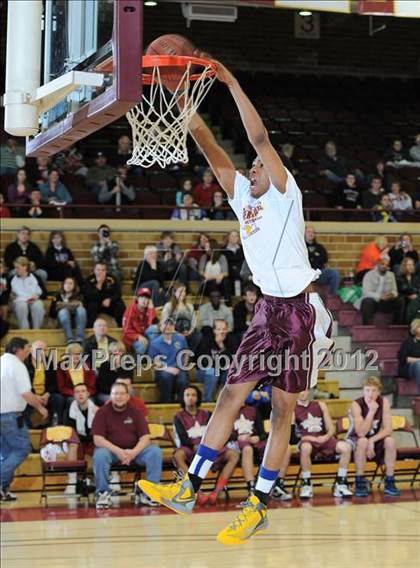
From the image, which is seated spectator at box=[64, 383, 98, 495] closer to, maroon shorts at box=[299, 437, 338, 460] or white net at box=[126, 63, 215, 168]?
maroon shorts at box=[299, 437, 338, 460]

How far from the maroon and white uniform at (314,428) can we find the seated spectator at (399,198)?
5.16 m

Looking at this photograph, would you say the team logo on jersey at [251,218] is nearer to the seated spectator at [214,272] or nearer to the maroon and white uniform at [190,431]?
the maroon and white uniform at [190,431]

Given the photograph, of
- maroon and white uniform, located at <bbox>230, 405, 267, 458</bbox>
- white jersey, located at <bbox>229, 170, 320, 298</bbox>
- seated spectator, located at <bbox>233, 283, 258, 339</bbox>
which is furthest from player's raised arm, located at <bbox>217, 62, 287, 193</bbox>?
seated spectator, located at <bbox>233, 283, 258, 339</bbox>

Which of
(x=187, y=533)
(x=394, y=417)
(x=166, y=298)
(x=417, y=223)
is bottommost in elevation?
(x=187, y=533)

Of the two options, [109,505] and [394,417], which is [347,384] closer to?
[394,417]

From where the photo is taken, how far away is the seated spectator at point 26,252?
563 inches

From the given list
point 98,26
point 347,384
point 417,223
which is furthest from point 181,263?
point 98,26

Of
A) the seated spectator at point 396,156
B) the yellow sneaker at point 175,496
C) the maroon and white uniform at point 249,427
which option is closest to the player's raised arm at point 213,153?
the yellow sneaker at point 175,496

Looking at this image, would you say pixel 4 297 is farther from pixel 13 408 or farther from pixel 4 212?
pixel 13 408

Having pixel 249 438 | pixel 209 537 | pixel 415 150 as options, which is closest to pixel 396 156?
pixel 415 150

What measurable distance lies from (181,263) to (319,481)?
11.1 ft

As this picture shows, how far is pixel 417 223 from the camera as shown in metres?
15.4

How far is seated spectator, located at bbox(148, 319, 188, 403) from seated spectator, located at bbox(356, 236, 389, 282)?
3.47 m

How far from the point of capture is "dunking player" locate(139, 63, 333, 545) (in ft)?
20.3
